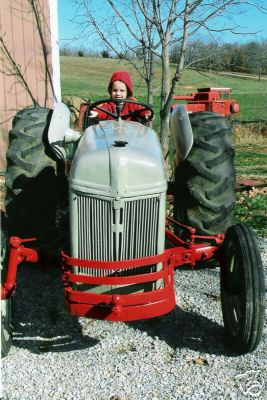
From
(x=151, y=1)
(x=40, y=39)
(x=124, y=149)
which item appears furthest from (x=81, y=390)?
(x=40, y=39)

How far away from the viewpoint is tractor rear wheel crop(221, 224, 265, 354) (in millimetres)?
3125

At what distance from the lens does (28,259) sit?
342 centimetres

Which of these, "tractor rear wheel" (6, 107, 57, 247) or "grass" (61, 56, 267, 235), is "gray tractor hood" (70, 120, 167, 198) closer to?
"tractor rear wheel" (6, 107, 57, 247)

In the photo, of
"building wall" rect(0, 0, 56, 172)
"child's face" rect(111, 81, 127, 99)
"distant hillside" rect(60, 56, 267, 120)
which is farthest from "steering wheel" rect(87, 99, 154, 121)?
"distant hillside" rect(60, 56, 267, 120)

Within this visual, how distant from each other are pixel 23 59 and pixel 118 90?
13.5 ft

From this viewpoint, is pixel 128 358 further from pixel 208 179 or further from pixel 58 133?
pixel 58 133

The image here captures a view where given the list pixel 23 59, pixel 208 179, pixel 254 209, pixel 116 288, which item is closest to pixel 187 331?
pixel 116 288

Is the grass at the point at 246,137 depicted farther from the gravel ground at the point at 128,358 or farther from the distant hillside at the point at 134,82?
the gravel ground at the point at 128,358

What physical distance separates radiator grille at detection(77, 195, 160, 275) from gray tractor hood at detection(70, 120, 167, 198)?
0.22 ft

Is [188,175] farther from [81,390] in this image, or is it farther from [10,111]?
[10,111]

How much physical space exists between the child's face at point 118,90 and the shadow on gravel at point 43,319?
64.7 inches

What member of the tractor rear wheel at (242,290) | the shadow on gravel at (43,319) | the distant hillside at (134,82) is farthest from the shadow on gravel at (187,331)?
the distant hillside at (134,82)

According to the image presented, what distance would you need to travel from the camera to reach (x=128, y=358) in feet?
10.7

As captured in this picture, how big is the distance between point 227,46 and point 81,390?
683cm
